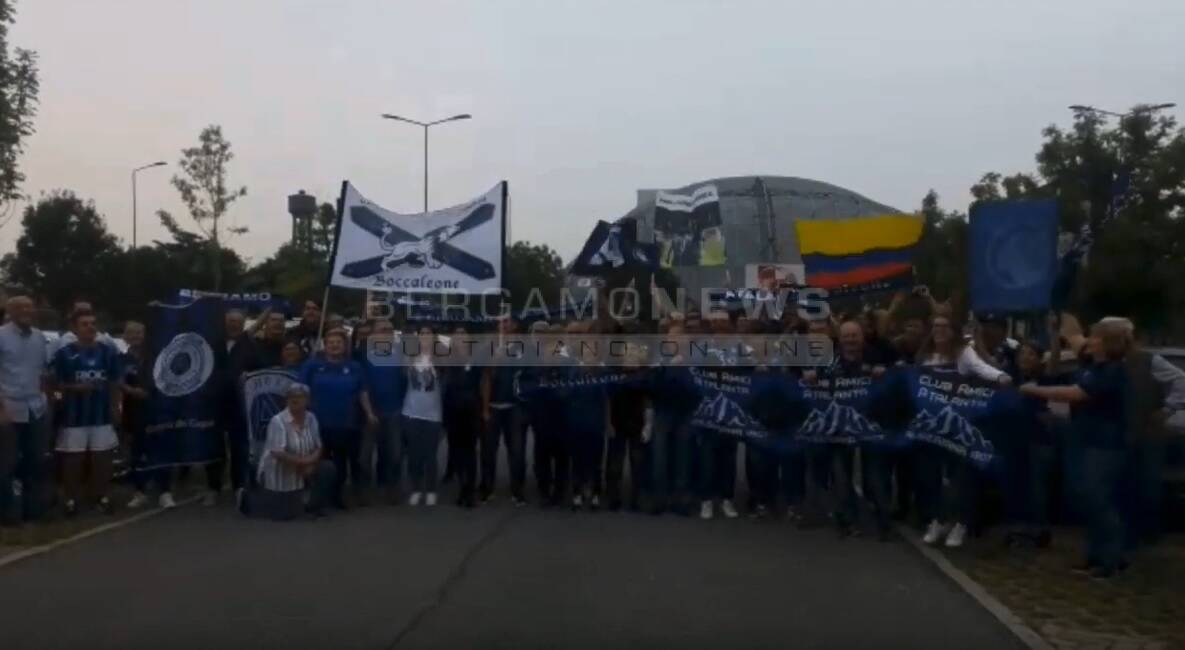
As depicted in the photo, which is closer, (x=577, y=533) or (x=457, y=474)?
(x=577, y=533)

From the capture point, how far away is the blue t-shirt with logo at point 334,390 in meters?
13.9

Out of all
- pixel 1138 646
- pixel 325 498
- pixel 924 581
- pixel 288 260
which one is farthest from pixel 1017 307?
pixel 288 260

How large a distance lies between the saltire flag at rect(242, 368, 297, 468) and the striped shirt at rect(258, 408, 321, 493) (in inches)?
22.7

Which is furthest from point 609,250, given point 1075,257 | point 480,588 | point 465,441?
point 480,588

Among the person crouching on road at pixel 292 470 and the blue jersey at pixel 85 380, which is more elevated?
the blue jersey at pixel 85 380

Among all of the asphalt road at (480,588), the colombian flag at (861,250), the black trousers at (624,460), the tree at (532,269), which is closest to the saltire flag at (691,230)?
the colombian flag at (861,250)

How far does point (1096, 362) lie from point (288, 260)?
39.9m

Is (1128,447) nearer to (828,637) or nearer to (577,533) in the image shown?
(828,637)

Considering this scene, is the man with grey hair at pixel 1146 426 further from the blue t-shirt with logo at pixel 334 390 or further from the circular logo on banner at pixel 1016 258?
the blue t-shirt with logo at pixel 334 390

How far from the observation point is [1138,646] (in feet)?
27.5

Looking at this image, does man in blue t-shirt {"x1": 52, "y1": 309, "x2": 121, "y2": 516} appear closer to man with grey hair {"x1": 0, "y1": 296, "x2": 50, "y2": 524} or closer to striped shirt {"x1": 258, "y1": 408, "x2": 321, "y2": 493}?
man with grey hair {"x1": 0, "y1": 296, "x2": 50, "y2": 524}

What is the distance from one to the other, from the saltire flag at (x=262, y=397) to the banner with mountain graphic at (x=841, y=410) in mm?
4550

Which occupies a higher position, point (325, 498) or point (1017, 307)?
point (1017, 307)

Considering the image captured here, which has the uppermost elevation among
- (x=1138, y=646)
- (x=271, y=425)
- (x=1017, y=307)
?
(x=1017, y=307)
